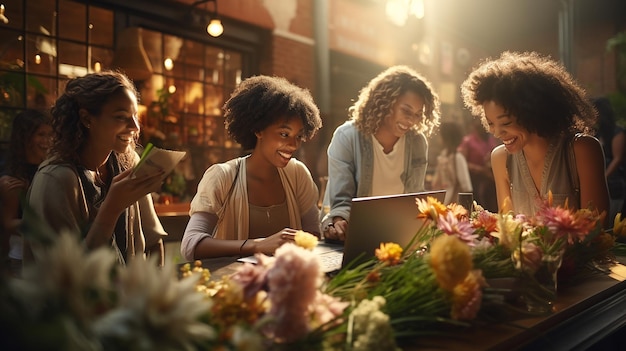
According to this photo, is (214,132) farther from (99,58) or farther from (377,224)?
(377,224)

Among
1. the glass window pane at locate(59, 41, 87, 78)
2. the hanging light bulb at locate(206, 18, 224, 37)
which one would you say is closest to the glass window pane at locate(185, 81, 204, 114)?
the hanging light bulb at locate(206, 18, 224, 37)

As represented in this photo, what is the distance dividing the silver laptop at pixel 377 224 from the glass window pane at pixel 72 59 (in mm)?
3854

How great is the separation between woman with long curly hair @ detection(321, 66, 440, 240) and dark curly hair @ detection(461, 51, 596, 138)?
1.83 feet

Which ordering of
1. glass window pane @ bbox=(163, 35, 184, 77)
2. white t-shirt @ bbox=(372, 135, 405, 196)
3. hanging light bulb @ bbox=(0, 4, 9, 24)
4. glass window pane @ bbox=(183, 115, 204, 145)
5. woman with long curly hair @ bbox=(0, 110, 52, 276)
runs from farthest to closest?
glass window pane @ bbox=(183, 115, 204, 145) → glass window pane @ bbox=(163, 35, 184, 77) → hanging light bulb @ bbox=(0, 4, 9, 24) → white t-shirt @ bbox=(372, 135, 405, 196) → woman with long curly hair @ bbox=(0, 110, 52, 276)

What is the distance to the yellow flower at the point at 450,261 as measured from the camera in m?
1.03

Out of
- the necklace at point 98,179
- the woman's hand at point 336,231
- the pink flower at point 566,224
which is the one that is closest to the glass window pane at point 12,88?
the necklace at point 98,179

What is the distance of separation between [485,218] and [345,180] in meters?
1.30

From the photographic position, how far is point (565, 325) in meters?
1.28

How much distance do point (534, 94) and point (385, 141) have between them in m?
0.96

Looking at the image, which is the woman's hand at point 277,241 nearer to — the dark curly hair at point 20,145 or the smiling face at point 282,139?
the smiling face at point 282,139

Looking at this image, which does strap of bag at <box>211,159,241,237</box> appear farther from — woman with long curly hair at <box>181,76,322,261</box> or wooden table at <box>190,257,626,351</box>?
wooden table at <box>190,257,626,351</box>

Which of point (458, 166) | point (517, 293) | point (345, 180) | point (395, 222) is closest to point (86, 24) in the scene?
point (345, 180)

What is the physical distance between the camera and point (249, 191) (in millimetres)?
2287

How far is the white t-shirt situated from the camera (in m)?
2.93
